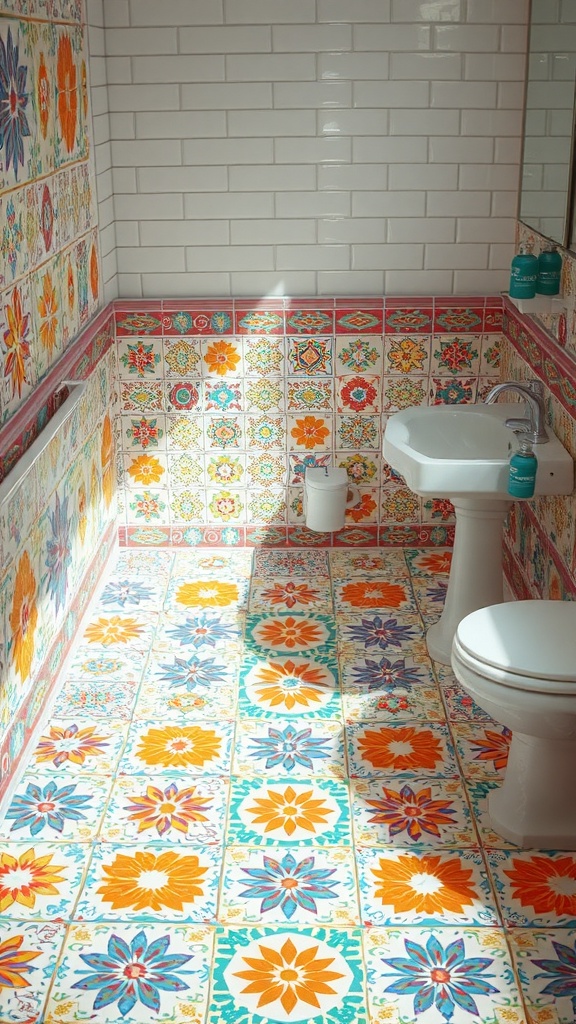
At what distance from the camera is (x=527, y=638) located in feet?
8.97

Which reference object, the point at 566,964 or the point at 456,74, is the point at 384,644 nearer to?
the point at 566,964

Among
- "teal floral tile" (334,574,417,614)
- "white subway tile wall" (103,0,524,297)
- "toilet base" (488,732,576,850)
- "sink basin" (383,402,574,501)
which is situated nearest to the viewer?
"toilet base" (488,732,576,850)

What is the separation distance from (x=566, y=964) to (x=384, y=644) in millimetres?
1529

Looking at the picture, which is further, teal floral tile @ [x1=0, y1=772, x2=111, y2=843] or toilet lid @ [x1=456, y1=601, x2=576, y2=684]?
teal floral tile @ [x1=0, y1=772, x2=111, y2=843]

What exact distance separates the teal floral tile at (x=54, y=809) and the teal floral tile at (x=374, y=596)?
133 centimetres

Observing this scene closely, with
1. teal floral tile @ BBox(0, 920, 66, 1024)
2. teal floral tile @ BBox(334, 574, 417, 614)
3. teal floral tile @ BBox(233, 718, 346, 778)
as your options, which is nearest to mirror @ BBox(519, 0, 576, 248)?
teal floral tile @ BBox(334, 574, 417, 614)

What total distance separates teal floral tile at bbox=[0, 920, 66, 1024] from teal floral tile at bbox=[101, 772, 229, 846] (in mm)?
354

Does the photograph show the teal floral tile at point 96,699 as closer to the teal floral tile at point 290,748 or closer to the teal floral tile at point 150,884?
the teal floral tile at point 290,748

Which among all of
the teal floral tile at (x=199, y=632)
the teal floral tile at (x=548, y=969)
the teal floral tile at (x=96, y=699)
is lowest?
the teal floral tile at (x=96, y=699)

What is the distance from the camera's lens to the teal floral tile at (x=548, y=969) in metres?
2.32

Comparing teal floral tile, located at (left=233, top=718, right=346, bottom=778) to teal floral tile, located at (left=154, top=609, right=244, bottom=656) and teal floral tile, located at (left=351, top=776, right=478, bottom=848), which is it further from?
teal floral tile, located at (left=154, top=609, right=244, bottom=656)

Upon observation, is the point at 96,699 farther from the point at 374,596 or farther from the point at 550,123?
the point at 550,123

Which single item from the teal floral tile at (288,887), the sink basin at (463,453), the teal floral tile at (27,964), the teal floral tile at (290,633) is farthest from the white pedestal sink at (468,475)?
the teal floral tile at (27,964)

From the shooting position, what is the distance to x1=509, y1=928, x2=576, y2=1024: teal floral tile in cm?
232
